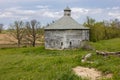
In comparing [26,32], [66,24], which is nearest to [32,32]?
[26,32]

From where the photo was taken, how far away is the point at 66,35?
41250 millimetres

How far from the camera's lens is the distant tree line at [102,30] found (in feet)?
158

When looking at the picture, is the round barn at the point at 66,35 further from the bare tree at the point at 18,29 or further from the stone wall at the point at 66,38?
the bare tree at the point at 18,29

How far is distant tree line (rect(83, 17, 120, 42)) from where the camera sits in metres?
48.2

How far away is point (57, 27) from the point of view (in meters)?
41.4

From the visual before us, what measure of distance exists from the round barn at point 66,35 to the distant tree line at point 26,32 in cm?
2114

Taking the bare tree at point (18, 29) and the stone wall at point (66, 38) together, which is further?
the bare tree at point (18, 29)

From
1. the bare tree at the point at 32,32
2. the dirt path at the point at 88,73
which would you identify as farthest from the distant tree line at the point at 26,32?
the dirt path at the point at 88,73

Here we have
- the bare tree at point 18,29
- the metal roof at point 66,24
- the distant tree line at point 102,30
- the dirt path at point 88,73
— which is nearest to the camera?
the dirt path at point 88,73

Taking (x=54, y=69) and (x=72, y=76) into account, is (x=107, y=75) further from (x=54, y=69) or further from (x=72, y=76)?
(x=54, y=69)

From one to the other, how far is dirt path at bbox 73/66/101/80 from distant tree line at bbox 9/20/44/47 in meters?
47.1

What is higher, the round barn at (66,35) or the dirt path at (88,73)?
the round barn at (66,35)

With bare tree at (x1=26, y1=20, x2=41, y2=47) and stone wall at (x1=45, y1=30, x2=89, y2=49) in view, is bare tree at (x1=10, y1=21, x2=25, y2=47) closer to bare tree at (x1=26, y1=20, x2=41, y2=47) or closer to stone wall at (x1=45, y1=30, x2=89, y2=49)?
bare tree at (x1=26, y1=20, x2=41, y2=47)

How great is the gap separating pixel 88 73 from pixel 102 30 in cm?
3664
